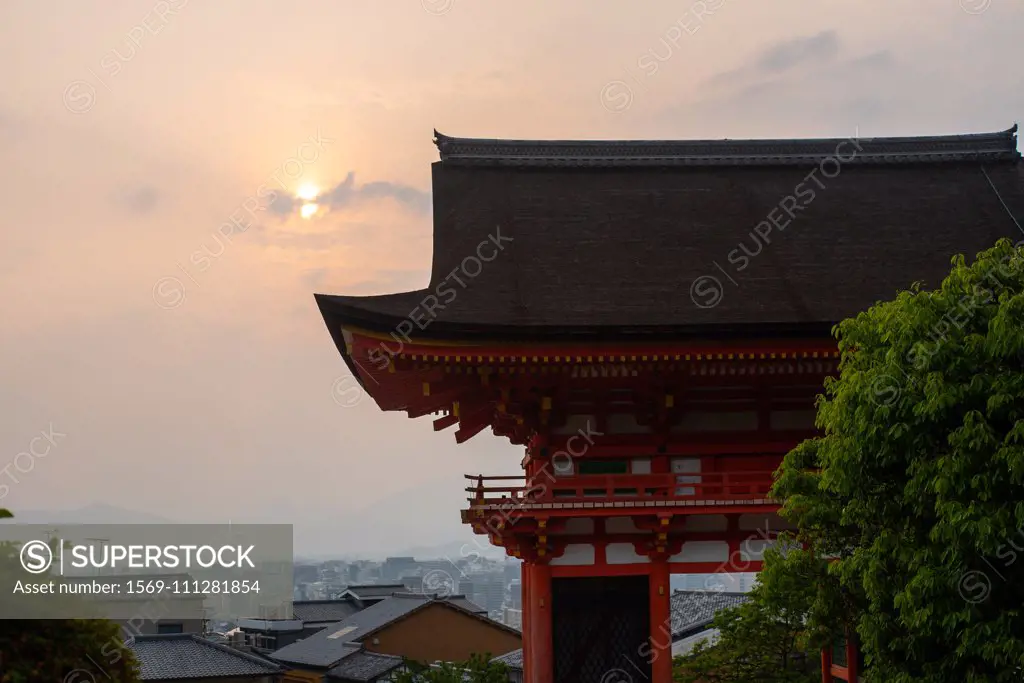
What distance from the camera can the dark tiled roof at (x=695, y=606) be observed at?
4716 cm

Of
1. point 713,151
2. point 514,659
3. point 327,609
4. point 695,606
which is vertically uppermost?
point 713,151

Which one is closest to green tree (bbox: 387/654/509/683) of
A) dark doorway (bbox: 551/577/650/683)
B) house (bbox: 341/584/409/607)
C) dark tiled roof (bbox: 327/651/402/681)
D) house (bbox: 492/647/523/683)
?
dark doorway (bbox: 551/577/650/683)

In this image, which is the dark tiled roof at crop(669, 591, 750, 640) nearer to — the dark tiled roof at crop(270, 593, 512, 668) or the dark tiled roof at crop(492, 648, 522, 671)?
the dark tiled roof at crop(492, 648, 522, 671)

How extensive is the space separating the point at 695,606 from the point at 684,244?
34.4 metres

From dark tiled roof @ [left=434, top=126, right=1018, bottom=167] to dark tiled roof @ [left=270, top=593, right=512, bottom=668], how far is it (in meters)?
36.3

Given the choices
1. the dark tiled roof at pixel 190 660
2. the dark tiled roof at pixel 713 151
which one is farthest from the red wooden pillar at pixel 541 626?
the dark tiled roof at pixel 190 660

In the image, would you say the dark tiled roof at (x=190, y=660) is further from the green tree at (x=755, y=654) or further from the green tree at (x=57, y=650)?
the green tree at (x=57, y=650)

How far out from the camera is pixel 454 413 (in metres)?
18.5

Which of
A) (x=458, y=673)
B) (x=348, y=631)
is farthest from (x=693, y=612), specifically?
(x=458, y=673)

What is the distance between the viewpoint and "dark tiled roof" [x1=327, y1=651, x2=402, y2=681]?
51.2 metres

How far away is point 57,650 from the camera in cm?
1068

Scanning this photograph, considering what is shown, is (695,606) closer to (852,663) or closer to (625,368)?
(852,663)

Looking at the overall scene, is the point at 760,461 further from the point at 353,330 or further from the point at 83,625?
the point at 83,625

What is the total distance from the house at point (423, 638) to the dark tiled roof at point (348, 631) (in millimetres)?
51
